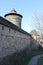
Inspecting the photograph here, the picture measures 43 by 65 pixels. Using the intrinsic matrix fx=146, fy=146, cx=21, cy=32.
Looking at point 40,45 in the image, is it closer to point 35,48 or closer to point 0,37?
point 35,48

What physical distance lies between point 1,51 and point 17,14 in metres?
20.5

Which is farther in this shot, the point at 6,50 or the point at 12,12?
the point at 12,12

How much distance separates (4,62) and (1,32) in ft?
7.31

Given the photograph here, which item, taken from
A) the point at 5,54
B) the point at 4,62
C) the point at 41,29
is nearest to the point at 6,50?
the point at 5,54

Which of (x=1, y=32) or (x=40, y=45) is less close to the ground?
(x=1, y=32)

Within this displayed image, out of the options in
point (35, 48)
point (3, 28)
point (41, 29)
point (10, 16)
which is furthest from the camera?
point (41, 29)

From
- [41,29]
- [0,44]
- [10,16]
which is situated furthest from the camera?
[41,29]

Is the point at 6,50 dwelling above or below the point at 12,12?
below

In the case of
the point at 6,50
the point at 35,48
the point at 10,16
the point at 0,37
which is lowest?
the point at 35,48

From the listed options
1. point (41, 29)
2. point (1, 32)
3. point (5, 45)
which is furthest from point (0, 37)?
point (41, 29)

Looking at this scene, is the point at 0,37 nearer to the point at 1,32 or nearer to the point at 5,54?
the point at 1,32

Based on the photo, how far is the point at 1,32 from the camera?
10.5m

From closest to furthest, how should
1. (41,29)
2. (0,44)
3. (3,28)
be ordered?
(0,44) < (3,28) < (41,29)

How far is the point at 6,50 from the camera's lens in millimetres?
11602
